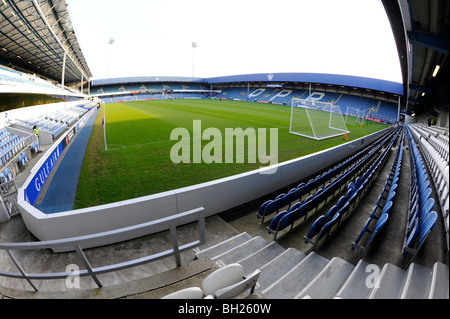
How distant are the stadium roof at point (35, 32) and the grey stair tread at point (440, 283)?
75.1 ft

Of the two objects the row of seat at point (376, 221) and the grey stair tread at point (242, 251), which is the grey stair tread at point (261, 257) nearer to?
the grey stair tread at point (242, 251)

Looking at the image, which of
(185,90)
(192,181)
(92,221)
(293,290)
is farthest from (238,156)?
(185,90)

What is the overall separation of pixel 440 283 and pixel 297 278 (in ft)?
5.43

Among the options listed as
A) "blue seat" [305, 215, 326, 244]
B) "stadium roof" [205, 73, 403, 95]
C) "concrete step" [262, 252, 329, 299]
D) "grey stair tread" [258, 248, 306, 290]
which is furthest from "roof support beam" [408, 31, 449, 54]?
"stadium roof" [205, 73, 403, 95]

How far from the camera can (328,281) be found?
308cm

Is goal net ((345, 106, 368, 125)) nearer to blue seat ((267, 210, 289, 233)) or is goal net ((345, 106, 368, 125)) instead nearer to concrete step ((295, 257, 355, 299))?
blue seat ((267, 210, 289, 233))

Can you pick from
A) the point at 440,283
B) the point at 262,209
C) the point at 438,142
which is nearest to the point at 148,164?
the point at 262,209

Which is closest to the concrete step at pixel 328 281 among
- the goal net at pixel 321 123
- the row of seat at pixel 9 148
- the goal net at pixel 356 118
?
the row of seat at pixel 9 148

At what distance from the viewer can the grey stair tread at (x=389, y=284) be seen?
96.3 inches

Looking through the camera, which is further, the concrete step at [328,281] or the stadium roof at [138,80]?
the stadium roof at [138,80]

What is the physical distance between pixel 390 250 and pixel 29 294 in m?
5.61

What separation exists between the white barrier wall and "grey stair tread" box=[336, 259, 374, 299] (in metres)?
3.30
